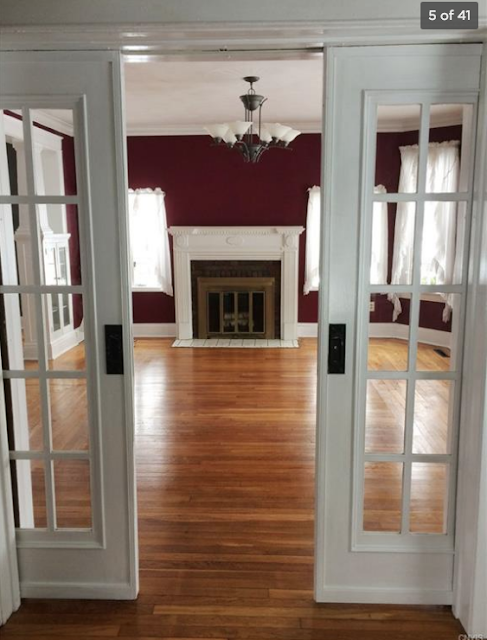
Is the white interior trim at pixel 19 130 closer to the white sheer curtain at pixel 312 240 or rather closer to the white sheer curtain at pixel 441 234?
the white sheer curtain at pixel 441 234

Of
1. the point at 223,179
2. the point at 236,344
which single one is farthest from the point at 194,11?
the point at 223,179

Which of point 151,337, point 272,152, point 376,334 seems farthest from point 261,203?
A: point 376,334

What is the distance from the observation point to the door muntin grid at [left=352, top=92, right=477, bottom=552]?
1.93 meters

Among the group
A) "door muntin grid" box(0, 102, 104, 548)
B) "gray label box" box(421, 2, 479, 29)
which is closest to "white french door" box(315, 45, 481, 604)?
"gray label box" box(421, 2, 479, 29)

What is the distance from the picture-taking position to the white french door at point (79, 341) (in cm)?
195

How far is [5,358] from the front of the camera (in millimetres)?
2137

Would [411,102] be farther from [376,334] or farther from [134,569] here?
[134,569]

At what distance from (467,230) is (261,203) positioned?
5.26m

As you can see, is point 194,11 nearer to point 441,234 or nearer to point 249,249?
point 441,234

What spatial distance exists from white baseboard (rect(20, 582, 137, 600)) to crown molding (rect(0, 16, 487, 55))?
6.69 feet

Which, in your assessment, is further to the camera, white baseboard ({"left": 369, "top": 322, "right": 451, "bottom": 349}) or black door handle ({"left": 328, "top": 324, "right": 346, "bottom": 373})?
white baseboard ({"left": 369, "top": 322, "right": 451, "bottom": 349})

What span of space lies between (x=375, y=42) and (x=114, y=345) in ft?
4.63

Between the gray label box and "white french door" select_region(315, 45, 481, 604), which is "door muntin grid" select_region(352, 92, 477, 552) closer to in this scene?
"white french door" select_region(315, 45, 481, 604)

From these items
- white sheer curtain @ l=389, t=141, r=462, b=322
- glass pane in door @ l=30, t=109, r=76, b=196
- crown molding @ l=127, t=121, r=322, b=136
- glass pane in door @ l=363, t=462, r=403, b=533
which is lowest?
glass pane in door @ l=363, t=462, r=403, b=533
